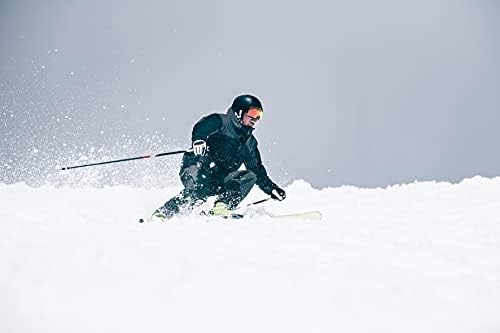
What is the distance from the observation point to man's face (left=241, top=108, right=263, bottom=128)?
4.60 metres

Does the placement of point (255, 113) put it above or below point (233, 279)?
above

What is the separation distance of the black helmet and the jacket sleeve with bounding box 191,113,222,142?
0.16 meters

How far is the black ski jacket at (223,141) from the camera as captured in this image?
14.7 ft

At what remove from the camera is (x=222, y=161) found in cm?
466

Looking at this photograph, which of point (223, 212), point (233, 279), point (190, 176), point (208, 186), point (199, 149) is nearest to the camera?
point (233, 279)

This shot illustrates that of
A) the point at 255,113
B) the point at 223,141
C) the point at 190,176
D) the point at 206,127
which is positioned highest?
the point at 255,113

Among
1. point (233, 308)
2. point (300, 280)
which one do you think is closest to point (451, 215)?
point (300, 280)

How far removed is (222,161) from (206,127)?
1.16 ft

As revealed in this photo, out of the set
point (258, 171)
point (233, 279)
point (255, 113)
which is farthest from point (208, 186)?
point (233, 279)

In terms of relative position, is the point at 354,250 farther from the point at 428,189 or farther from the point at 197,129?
the point at 428,189

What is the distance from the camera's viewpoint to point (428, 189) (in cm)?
728

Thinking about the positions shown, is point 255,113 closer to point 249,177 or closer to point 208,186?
point 249,177

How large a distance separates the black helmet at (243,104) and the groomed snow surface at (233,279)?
4.75ft

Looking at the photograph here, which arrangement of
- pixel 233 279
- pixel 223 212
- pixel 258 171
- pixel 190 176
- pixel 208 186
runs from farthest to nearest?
1. pixel 258 171
2. pixel 208 186
3. pixel 190 176
4. pixel 223 212
5. pixel 233 279
